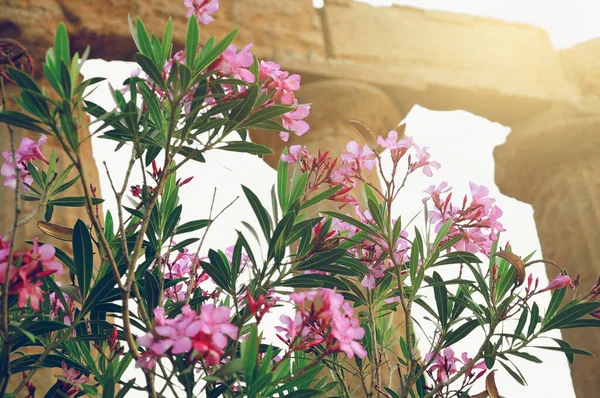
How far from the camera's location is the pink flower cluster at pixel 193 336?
3.00ft

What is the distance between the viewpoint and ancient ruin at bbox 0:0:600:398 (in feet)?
13.3

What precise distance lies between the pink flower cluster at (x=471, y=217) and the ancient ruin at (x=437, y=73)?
254 cm

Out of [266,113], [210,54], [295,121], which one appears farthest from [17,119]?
[295,121]

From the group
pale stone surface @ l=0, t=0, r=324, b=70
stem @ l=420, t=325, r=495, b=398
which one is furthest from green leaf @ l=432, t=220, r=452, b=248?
pale stone surface @ l=0, t=0, r=324, b=70

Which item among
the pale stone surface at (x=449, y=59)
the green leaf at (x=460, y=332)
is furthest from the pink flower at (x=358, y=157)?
the pale stone surface at (x=449, y=59)

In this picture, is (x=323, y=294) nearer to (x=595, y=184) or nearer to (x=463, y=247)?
(x=463, y=247)

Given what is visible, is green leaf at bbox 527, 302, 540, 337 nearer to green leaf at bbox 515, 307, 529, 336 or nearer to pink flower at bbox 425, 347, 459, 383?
green leaf at bbox 515, 307, 529, 336

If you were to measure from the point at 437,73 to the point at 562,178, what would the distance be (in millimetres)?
1178

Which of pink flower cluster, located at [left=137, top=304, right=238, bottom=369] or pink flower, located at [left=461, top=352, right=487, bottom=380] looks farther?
pink flower, located at [left=461, top=352, right=487, bottom=380]

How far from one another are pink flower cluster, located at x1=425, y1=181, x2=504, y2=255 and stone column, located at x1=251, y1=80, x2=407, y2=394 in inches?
97.3

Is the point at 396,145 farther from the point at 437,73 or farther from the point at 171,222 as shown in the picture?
the point at 437,73

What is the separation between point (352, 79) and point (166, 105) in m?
3.23

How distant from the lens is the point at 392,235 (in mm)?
1532

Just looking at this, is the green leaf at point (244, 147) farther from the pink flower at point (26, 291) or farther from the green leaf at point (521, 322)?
the green leaf at point (521, 322)
